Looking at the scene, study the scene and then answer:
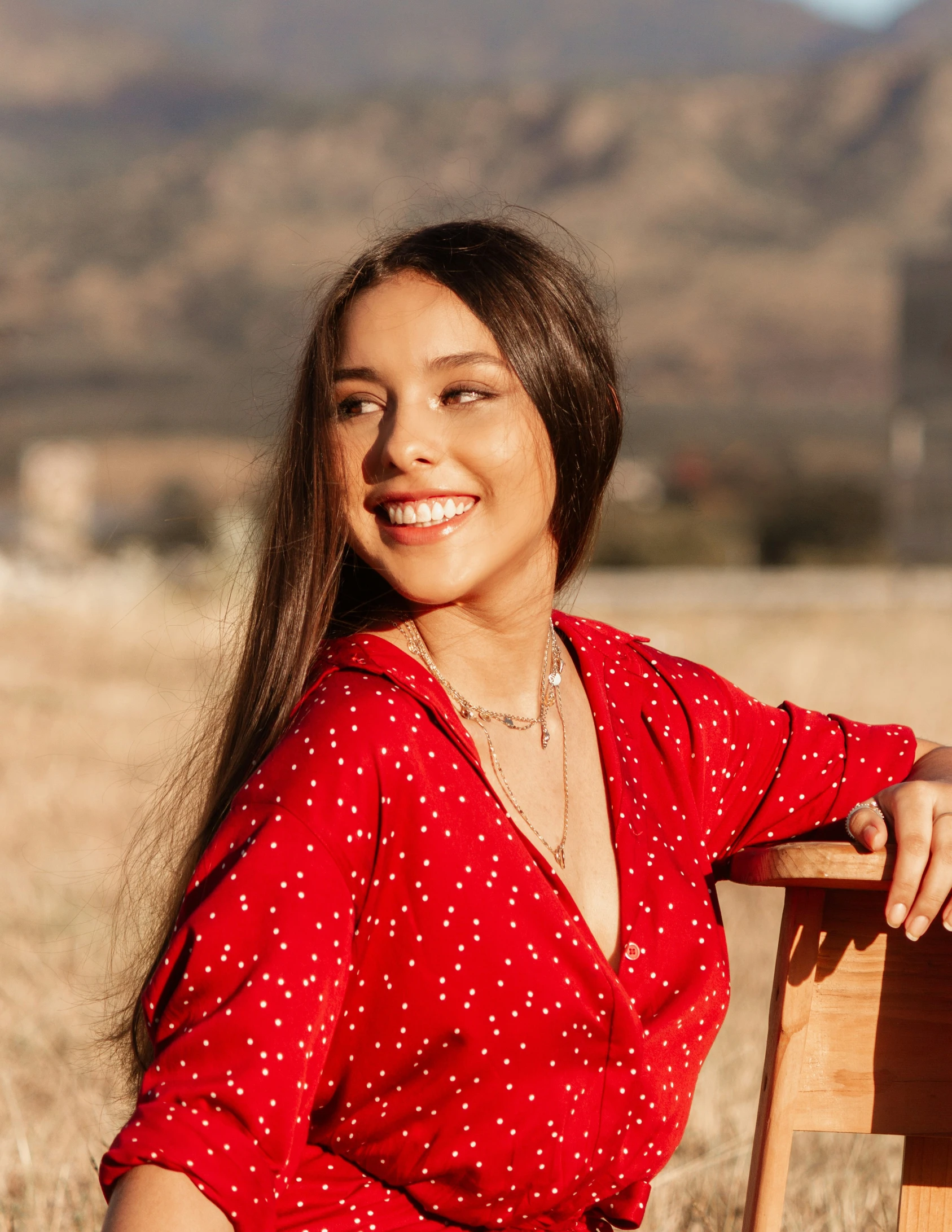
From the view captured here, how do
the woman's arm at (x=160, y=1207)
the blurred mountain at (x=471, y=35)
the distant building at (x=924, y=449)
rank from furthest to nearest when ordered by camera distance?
the blurred mountain at (x=471, y=35), the distant building at (x=924, y=449), the woman's arm at (x=160, y=1207)

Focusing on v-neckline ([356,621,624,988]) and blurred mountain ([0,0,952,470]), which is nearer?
v-neckline ([356,621,624,988])

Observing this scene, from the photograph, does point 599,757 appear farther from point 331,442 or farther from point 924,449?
point 924,449

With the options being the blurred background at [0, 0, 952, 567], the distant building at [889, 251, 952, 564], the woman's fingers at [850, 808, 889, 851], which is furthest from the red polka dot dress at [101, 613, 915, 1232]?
the blurred background at [0, 0, 952, 567]

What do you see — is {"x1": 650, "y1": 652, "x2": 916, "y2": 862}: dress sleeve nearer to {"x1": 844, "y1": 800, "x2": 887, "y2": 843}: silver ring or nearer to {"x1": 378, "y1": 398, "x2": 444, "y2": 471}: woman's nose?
{"x1": 844, "y1": 800, "x2": 887, "y2": 843}: silver ring

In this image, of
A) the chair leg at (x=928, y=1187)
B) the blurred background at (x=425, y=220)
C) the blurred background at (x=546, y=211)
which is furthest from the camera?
the blurred background at (x=546, y=211)

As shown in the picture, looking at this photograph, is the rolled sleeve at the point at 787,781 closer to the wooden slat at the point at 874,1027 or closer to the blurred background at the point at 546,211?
the wooden slat at the point at 874,1027

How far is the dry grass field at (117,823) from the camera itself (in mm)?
2818

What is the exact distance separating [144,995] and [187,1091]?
0.43 ft

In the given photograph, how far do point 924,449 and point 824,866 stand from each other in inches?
560

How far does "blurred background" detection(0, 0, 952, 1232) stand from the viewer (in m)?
3.57

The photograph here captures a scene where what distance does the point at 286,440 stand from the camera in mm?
1698

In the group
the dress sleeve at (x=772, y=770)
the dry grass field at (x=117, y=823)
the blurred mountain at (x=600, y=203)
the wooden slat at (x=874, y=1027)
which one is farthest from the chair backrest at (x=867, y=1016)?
the blurred mountain at (x=600, y=203)

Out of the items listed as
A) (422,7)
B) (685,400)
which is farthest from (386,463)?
(422,7)

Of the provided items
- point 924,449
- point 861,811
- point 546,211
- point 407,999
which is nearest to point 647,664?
point 861,811
